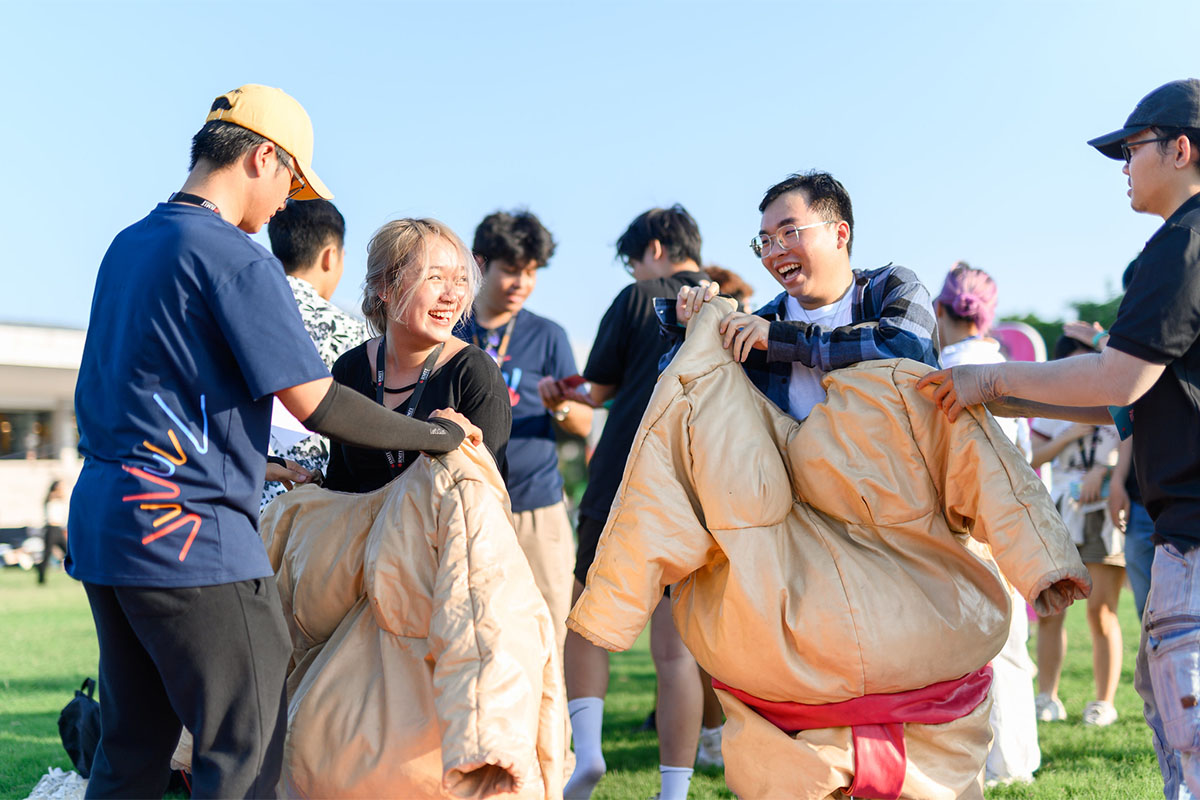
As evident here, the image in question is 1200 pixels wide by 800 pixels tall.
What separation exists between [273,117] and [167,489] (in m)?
0.99

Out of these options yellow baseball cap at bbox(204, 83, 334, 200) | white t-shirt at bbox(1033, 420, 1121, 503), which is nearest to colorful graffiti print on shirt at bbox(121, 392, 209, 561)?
yellow baseball cap at bbox(204, 83, 334, 200)

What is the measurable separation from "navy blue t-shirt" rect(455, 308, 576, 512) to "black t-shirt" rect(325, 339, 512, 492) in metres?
1.32

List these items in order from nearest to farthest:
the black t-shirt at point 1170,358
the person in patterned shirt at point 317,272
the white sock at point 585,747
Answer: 1. the black t-shirt at point 1170,358
2. the person in patterned shirt at point 317,272
3. the white sock at point 585,747

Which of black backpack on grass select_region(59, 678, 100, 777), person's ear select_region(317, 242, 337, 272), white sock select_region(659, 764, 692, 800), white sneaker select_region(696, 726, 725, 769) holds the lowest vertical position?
white sneaker select_region(696, 726, 725, 769)

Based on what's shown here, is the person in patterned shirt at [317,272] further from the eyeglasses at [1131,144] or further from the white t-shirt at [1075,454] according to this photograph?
the white t-shirt at [1075,454]

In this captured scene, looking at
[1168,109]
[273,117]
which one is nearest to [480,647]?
[273,117]

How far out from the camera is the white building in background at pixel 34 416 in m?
23.8

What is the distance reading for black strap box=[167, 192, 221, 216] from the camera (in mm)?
2449

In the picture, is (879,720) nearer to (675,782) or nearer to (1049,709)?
(675,782)

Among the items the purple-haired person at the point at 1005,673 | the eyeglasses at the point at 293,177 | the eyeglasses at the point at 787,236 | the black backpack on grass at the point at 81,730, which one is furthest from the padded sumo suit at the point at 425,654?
the purple-haired person at the point at 1005,673

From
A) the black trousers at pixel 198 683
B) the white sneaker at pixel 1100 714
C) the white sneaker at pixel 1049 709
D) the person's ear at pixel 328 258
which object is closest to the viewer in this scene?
the black trousers at pixel 198 683

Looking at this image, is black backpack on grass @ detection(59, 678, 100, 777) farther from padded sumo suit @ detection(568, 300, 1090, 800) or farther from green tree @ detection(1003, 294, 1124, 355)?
green tree @ detection(1003, 294, 1124, 355)

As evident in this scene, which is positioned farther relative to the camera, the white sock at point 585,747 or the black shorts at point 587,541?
the black shorts at point 587,541

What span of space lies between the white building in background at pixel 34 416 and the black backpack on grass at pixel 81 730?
20824 mm
